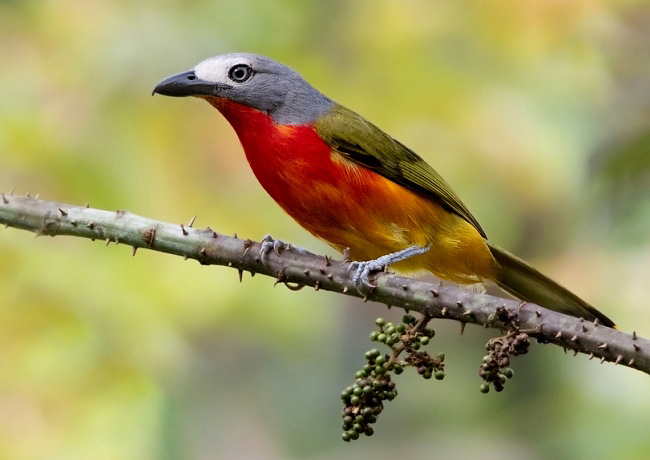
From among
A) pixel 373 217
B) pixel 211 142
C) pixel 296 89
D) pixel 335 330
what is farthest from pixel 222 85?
pixel 335 330

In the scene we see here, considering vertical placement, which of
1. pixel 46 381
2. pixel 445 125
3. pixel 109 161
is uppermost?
pixel 445 125

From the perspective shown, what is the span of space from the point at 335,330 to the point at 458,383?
116cm

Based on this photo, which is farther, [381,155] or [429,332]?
[381,155]

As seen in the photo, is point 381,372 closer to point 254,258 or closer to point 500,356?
point 500,356

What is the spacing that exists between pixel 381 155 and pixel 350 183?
37cm

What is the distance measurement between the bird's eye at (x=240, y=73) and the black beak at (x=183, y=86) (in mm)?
189

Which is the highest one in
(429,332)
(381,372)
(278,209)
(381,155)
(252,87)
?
(252,87)

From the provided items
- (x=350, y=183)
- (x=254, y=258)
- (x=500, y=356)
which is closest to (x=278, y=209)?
(x=350, y=183)

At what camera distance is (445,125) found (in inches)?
233

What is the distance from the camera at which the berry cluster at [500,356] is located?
2521 millimetres

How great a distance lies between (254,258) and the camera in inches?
124

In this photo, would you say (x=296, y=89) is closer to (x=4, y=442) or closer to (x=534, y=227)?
(x=4, y=442)

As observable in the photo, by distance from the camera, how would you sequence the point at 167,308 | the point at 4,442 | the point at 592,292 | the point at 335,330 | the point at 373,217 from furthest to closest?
the point at 335,330 → the point at 592,292 → the point at 167,308 → the point at 4,442 → the point at 373,217

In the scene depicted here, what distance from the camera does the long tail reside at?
13.1 feet
